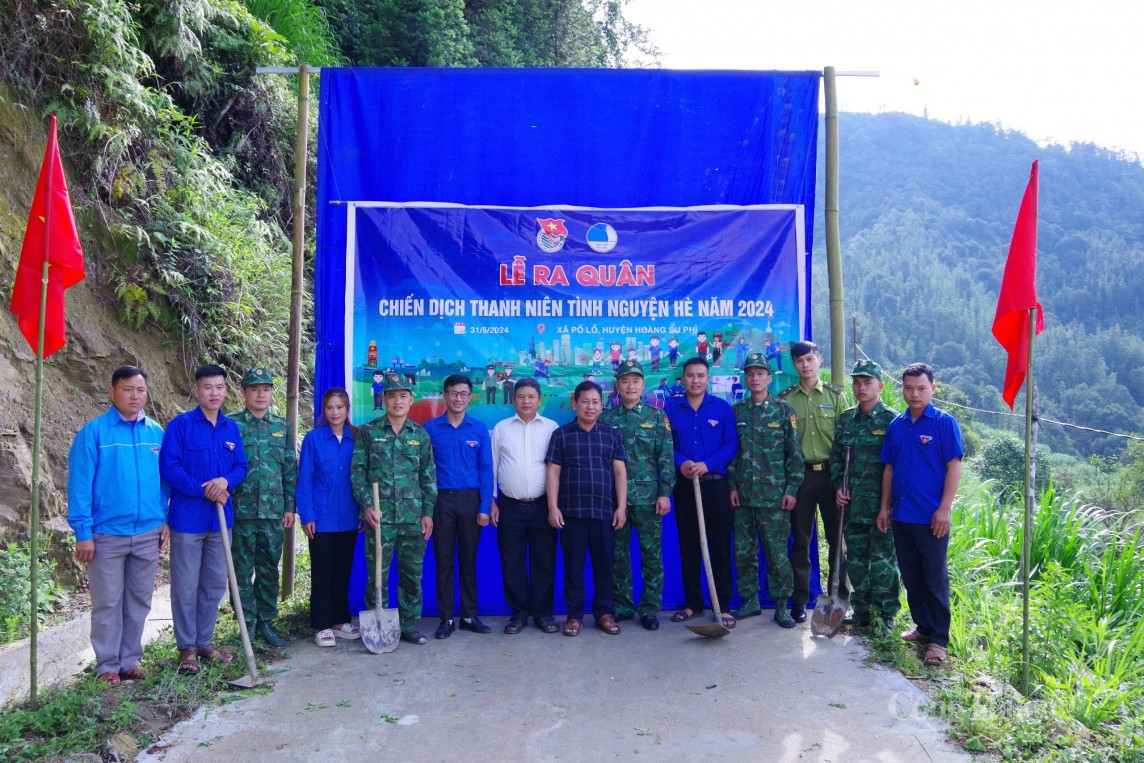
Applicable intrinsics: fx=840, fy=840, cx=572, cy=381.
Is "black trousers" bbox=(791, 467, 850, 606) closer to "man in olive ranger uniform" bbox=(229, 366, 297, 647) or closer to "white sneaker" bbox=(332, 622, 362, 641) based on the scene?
"white sneaker" bbox=(332, 622, 362, 641)

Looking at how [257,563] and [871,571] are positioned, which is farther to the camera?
[871,571]

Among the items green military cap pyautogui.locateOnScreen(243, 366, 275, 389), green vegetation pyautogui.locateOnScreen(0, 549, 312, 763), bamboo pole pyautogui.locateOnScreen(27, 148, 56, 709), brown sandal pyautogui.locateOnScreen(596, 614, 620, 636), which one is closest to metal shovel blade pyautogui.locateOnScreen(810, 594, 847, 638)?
brown sandal pyautogui.locateOnScreen(596, 614, 620, 636)

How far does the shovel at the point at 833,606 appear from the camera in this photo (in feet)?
15.1

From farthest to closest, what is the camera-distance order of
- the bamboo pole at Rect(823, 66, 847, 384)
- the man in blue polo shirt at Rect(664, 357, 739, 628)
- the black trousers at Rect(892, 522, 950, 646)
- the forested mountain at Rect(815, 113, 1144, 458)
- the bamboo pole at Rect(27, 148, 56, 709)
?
the forested mountain at Rect(815, 113, 1144, 458) → the bamboo pole at Rect(823, 66, 847, 384) → the man in blue polo shirt at Rect(664, 357, 739, 628) → the black trousers at Rect(892, 522, 950, 646) → the bamboo pole at Rect(27, 148, 56, 709)

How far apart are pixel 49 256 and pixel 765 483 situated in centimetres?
366

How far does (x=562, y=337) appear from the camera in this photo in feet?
16.8

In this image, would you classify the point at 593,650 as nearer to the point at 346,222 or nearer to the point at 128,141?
the point at 346,222

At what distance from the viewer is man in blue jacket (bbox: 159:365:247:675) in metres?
3.98

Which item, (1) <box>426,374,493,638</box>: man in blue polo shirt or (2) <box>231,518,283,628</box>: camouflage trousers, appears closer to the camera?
(2) <box>231,518,283,628</box>: camouflage trousers

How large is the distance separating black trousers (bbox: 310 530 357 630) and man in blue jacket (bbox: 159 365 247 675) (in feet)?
1.71

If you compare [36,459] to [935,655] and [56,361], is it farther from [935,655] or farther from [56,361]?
[935,655]

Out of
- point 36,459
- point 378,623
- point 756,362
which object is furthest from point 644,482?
point 36,459

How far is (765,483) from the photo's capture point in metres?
4.70

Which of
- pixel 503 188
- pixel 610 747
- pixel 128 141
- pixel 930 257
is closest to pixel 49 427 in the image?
pixel 128 141
